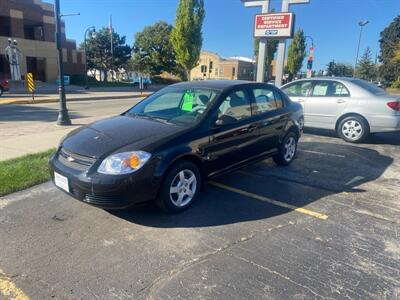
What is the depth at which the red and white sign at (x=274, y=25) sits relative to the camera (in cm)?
1357

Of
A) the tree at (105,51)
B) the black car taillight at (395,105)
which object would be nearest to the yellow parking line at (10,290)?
the black car taillight at (395,105)

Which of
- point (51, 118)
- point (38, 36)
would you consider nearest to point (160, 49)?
point (38, 36)

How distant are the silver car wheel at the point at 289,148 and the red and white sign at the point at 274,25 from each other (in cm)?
903

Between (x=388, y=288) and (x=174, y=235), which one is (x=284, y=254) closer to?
(x=388, y=288)

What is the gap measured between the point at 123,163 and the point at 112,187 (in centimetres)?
27

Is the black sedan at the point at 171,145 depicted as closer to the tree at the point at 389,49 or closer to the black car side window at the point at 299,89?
the black car side window at the point at 299,89

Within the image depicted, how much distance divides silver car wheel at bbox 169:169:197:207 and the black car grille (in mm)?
942

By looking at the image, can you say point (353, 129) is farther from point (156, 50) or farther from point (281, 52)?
point (156, 50)

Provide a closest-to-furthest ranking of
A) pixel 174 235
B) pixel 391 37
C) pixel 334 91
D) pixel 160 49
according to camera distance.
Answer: pixel 174 235
pixel 334 91
pixel 160 49
pixel 391 37

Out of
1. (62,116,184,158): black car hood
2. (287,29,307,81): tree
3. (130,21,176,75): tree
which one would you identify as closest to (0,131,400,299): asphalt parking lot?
(62,116,184,158): black car hood

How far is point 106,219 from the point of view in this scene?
376 centimetres

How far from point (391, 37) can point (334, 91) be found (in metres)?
70.6

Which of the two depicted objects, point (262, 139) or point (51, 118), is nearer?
point (262, 139)

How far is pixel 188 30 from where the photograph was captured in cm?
3303
